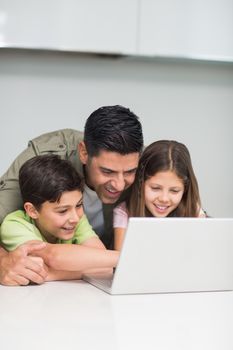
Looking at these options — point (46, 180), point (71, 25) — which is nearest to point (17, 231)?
point (46, 180)

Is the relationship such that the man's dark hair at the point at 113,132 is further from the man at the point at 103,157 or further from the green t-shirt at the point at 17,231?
the green t-shirt at the point at 17,231

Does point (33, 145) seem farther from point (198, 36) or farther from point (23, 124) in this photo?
point (198, 36)

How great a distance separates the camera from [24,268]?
1201 mm

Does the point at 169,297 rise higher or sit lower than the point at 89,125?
lower

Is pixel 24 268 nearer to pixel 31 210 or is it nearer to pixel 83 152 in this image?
pixel 31 210

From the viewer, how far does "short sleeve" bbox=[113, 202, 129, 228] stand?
5.19 ft

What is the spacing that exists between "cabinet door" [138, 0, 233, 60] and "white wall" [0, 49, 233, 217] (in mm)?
112

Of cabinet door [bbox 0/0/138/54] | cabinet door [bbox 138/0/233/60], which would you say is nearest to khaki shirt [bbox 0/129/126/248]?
cabinet door [bbox 0/0/138/54]

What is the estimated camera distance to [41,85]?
9.05 feet

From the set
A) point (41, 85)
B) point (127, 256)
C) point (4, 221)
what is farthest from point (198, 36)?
point (127, 256)

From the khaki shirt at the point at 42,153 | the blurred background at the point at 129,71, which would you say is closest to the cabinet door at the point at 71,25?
the blurred background at the point at 129,71

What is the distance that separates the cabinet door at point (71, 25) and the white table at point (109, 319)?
5.15 ft

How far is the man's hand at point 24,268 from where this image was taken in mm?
1200

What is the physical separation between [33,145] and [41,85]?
1211 millimetres
